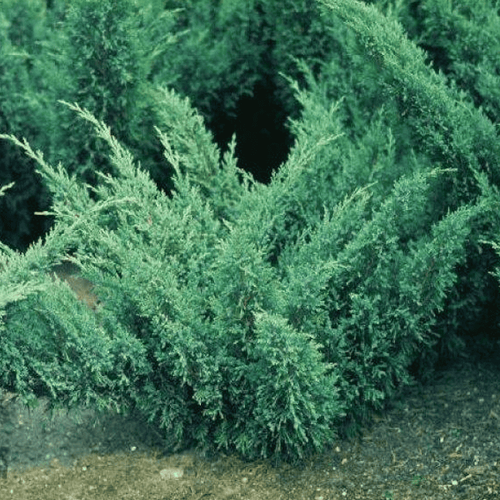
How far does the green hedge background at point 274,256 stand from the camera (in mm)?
3352

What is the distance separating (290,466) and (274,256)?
A: 1.04 meters

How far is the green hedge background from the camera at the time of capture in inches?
132

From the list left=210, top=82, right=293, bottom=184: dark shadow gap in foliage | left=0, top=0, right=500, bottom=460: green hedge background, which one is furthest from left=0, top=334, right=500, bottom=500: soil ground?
left=210, top=82, right=293, bottom=184: dark shadow gap in foliage

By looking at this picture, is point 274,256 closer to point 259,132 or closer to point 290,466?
point 290,466

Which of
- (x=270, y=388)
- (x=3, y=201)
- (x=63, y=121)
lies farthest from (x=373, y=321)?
(x=3, y=201)

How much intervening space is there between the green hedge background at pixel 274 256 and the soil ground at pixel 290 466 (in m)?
0.10

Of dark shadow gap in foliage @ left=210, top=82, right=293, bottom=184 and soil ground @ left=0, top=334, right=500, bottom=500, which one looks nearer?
soil ground @ left=0, top=334, right=500, bottom=500

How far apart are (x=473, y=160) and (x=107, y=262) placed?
1537mm

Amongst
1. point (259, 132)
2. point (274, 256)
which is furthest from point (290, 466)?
point (259, 132)

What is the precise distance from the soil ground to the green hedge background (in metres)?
0.10

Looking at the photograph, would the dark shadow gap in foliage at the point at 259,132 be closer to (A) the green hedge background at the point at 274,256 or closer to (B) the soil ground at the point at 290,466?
(A) the green hedge background at the point at 274,256

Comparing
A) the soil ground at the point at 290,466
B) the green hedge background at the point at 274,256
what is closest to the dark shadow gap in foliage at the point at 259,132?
the green hedge background at the point at 274,256

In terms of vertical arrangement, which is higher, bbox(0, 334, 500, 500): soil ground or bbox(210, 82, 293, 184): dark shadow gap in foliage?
bbox(210, 82, 293, 184): dark shadow gap in foliage

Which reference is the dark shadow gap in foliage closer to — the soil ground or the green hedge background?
the green hedge background
